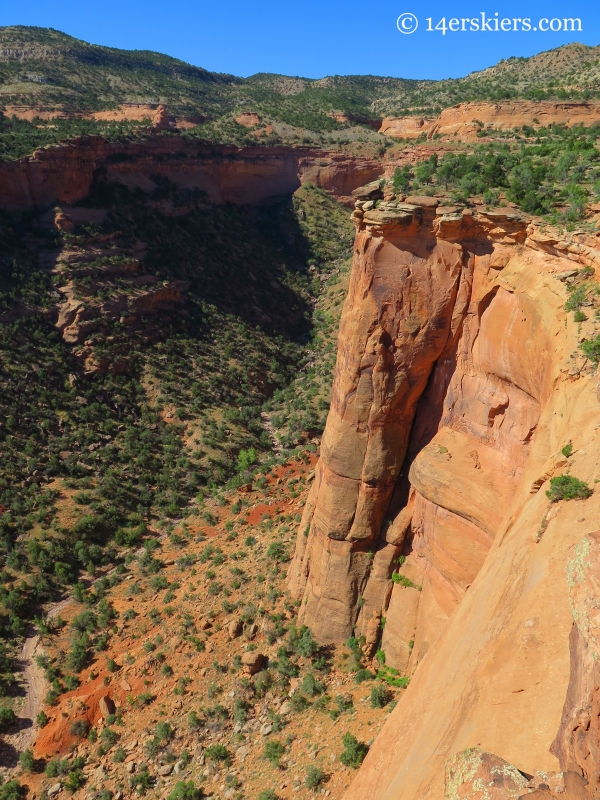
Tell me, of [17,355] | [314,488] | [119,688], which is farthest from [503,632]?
[17,355]

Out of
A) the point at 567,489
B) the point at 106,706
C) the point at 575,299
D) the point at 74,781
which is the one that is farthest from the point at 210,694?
the point at 575,299

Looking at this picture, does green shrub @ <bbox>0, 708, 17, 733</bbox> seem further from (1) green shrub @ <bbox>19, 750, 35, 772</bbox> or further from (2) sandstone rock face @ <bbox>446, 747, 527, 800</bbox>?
(2) sandstone rock face @ <bbox>446, 747, 527, 800</bbox>

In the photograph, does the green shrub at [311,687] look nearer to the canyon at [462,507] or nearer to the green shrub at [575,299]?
the canyon at [462,507]

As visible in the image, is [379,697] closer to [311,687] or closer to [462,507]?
[311,687]

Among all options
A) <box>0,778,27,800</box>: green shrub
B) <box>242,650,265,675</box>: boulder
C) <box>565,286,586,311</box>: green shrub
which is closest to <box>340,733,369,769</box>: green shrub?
<box>242,650,265,675</box>: boulder

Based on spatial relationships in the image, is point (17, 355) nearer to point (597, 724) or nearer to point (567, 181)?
point (567, 181)
